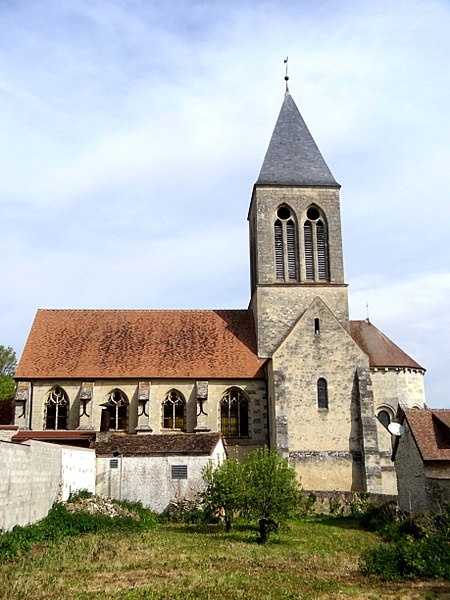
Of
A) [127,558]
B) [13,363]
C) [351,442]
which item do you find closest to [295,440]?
[351,442]

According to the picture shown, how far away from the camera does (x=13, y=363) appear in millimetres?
51406

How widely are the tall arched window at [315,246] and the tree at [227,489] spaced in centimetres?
1618

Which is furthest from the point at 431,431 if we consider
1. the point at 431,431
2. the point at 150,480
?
the point at 150,480

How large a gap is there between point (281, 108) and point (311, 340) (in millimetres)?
16294

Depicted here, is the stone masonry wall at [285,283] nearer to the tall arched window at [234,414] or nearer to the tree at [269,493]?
the tall arched window at [234,414]

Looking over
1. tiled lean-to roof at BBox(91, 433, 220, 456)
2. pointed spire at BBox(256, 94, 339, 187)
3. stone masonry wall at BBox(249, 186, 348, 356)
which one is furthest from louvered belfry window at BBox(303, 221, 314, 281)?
tiled lean-to roof at BBox(91, 433, 220, 456)

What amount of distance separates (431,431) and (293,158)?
19.7m

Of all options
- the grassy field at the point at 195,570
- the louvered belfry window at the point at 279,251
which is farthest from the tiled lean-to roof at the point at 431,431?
the louvered belfry window at the point at 279,251

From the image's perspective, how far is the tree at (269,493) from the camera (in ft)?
65.2

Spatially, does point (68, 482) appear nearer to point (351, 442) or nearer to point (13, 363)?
point (351, 442)

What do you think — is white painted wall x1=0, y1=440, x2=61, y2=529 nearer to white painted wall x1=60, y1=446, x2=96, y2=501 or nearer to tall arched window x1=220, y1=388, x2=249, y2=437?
white painted wall x1=60, y1=446, x2=96, y2=501

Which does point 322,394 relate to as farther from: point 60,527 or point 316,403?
point 60,527

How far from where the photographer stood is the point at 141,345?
1367 inches

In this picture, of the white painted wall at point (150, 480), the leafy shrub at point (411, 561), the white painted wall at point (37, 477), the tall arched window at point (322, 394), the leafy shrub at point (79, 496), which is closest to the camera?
the leafy shrub at point (411, 561)
